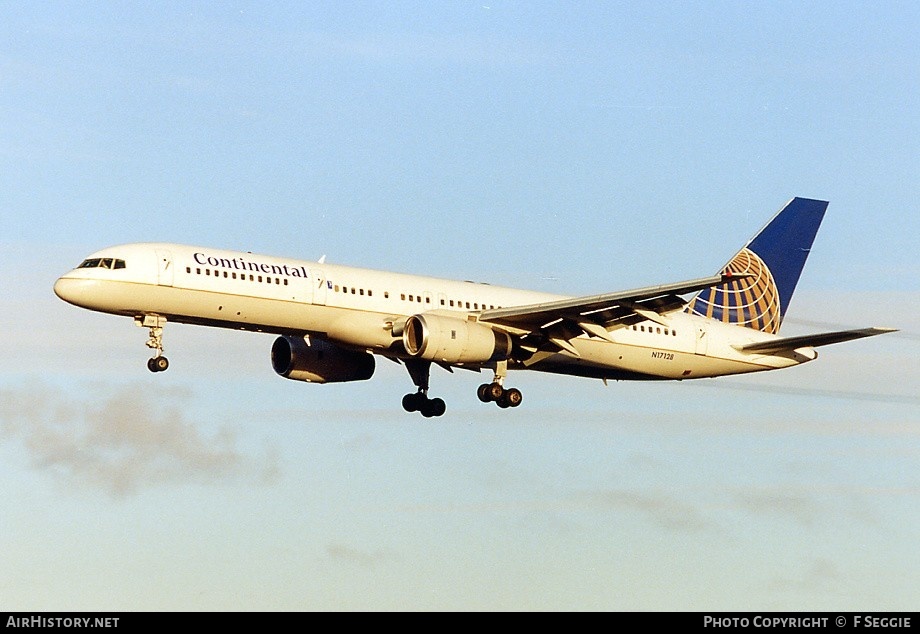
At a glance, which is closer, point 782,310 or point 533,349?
point 533,349

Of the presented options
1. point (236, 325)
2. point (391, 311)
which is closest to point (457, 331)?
point (391, 311)

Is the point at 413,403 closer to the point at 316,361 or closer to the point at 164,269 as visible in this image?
the point at 316,361

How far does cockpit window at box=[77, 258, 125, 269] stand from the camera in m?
54.8

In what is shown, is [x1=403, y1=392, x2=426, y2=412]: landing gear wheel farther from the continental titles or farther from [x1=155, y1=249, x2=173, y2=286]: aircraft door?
[x1=155, y1=249, x2=173, y2=286]: aircraft door

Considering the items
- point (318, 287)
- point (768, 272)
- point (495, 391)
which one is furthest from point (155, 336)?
point (768, 272)

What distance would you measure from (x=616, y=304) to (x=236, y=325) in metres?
13.5

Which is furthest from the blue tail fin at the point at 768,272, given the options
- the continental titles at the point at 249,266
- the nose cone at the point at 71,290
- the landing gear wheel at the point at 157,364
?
the nose cone at the point at 71,290

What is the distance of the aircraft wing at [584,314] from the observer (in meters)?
56.2

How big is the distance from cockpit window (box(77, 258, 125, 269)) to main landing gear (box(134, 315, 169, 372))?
6.56 ft

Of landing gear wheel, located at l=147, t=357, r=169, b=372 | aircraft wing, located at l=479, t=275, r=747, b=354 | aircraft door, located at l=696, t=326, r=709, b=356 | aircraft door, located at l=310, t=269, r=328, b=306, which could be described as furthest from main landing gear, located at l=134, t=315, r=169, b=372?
aircraft door, located at l=696, t=326, r=709, b=356

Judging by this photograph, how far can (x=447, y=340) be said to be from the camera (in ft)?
189
